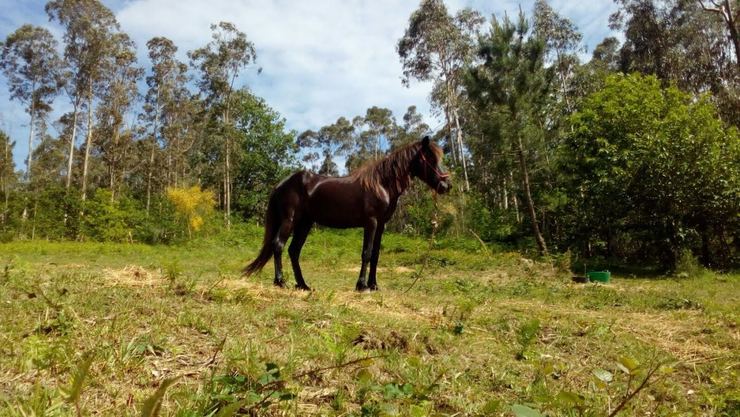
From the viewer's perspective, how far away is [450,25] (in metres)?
28.6

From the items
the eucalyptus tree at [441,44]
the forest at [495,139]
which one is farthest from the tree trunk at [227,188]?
the eucalyptus tree at [441,44]

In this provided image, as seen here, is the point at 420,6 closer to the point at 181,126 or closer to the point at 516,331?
the point at 181,126

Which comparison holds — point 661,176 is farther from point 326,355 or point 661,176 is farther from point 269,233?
point 326,355

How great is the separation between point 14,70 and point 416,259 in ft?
110

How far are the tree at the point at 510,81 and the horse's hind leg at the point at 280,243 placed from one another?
14.2 m

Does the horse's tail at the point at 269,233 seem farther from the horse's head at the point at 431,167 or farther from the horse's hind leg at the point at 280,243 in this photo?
the horse's head at the point at 431,167

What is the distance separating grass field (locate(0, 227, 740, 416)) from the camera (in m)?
1.87

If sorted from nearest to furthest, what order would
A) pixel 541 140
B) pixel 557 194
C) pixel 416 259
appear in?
pixel 416 259, pixel 541 140, pixel 557 194

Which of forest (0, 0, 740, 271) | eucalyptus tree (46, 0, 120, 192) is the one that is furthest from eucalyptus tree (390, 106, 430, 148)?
eucalyptus tree (46, 0, 120, 192)

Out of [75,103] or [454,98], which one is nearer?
[454,98]

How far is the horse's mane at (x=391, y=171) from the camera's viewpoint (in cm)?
605

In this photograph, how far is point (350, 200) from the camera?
19.6 ft

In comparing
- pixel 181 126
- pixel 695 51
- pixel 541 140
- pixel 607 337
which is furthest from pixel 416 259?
pixel 181 126

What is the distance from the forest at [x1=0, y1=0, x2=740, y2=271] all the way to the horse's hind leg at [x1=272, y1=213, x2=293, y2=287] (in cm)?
187
